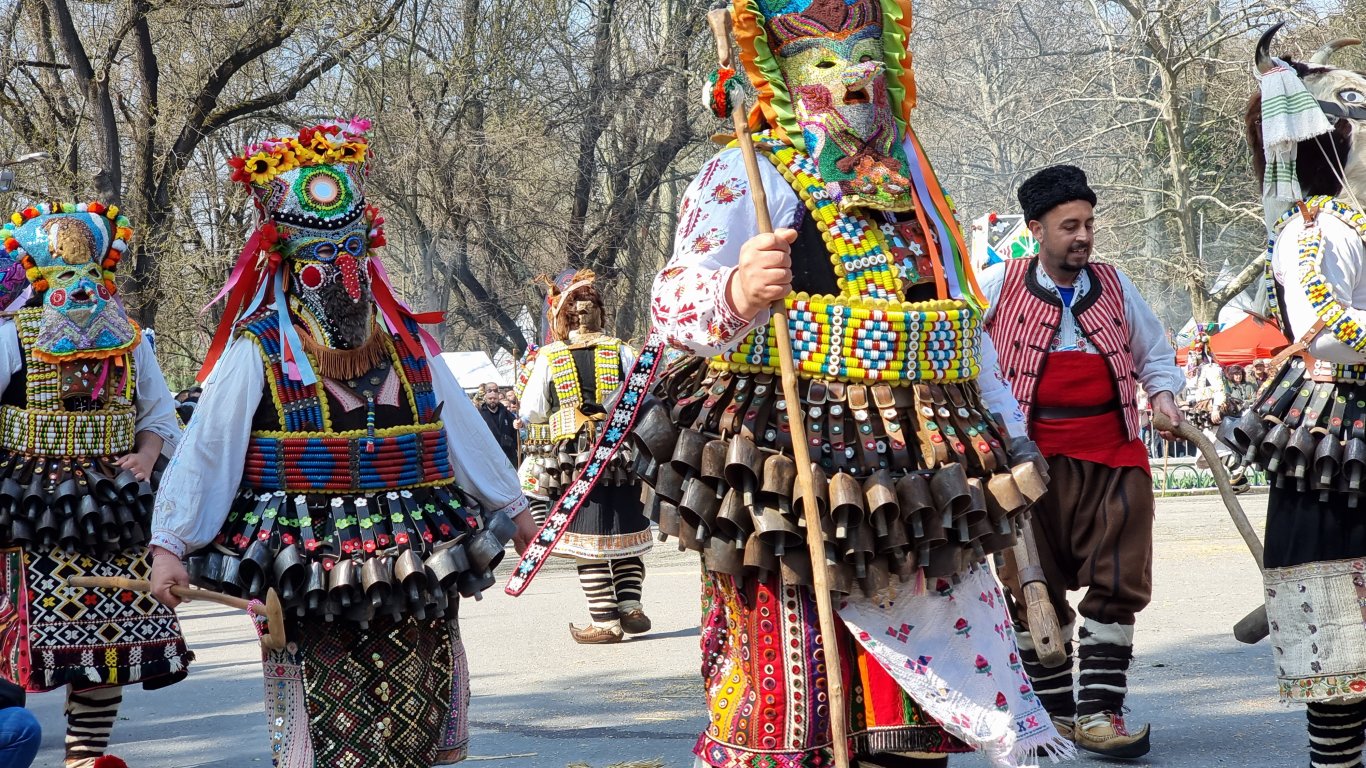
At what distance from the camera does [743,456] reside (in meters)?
3.59

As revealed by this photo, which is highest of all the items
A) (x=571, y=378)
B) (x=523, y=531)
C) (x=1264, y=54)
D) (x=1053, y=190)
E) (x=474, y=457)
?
(x=1264, y=54)

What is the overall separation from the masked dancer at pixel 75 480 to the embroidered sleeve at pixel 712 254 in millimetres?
3646

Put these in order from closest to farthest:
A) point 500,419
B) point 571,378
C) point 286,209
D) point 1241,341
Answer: point 286,209
point 571,378
point 500,419
point 1241,341

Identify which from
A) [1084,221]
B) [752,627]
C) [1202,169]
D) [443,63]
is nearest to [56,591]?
[752,627]

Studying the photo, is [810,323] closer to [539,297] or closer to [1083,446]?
[1083,446]

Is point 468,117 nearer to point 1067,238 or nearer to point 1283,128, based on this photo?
point 1067,238

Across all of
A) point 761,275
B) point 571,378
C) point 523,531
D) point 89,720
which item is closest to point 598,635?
point 571,378

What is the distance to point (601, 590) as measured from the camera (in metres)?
9.75

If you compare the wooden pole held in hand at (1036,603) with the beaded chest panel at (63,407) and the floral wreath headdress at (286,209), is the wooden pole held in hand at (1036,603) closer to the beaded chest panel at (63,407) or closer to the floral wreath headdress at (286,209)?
the floral wreath headdress at (286,209)

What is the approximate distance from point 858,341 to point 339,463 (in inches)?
68.3

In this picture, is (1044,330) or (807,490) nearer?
(807,490)

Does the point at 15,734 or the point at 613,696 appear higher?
the point at 15,734

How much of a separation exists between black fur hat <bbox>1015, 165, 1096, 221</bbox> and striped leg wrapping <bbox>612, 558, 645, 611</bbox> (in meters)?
4.40

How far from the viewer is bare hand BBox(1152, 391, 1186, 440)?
5.92 m
